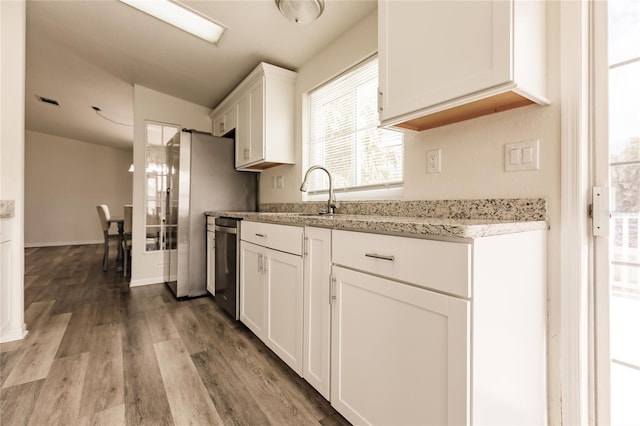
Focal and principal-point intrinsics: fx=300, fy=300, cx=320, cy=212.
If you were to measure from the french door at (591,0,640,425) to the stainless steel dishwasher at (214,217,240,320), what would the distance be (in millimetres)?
2064

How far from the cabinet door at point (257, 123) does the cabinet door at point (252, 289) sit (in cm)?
93

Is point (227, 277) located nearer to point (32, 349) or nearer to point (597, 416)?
point (32, 349)

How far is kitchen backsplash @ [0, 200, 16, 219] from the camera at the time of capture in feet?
6.56

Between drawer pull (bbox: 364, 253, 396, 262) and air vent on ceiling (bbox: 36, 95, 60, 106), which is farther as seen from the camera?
air vent on ceiling (bbox: 36, 95, 60, 106)

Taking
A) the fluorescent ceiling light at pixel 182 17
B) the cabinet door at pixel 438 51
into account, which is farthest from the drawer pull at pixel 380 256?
the fluorescent ceiling light at pixel 182 17

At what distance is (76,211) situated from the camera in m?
7.14

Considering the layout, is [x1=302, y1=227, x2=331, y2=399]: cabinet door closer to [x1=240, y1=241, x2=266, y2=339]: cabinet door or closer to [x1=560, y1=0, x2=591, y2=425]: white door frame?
[x1=240, y1=241, x2=266, y2=339]: cabinet door

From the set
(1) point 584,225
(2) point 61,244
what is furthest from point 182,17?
(2) point 61,244

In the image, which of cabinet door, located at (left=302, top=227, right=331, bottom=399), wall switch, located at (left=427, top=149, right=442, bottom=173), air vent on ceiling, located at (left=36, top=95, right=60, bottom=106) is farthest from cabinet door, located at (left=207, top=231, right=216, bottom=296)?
air vent on ceiling, located at (left=36, top=95, right=60, bottom=106)

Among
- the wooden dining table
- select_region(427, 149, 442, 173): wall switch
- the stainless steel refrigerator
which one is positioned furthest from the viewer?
the wooden dining table

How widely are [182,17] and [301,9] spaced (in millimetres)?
1193

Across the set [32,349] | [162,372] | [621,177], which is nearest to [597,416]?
[621,177]

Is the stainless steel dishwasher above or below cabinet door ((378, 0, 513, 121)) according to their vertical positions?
below

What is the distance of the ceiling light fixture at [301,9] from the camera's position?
1.80 metres
